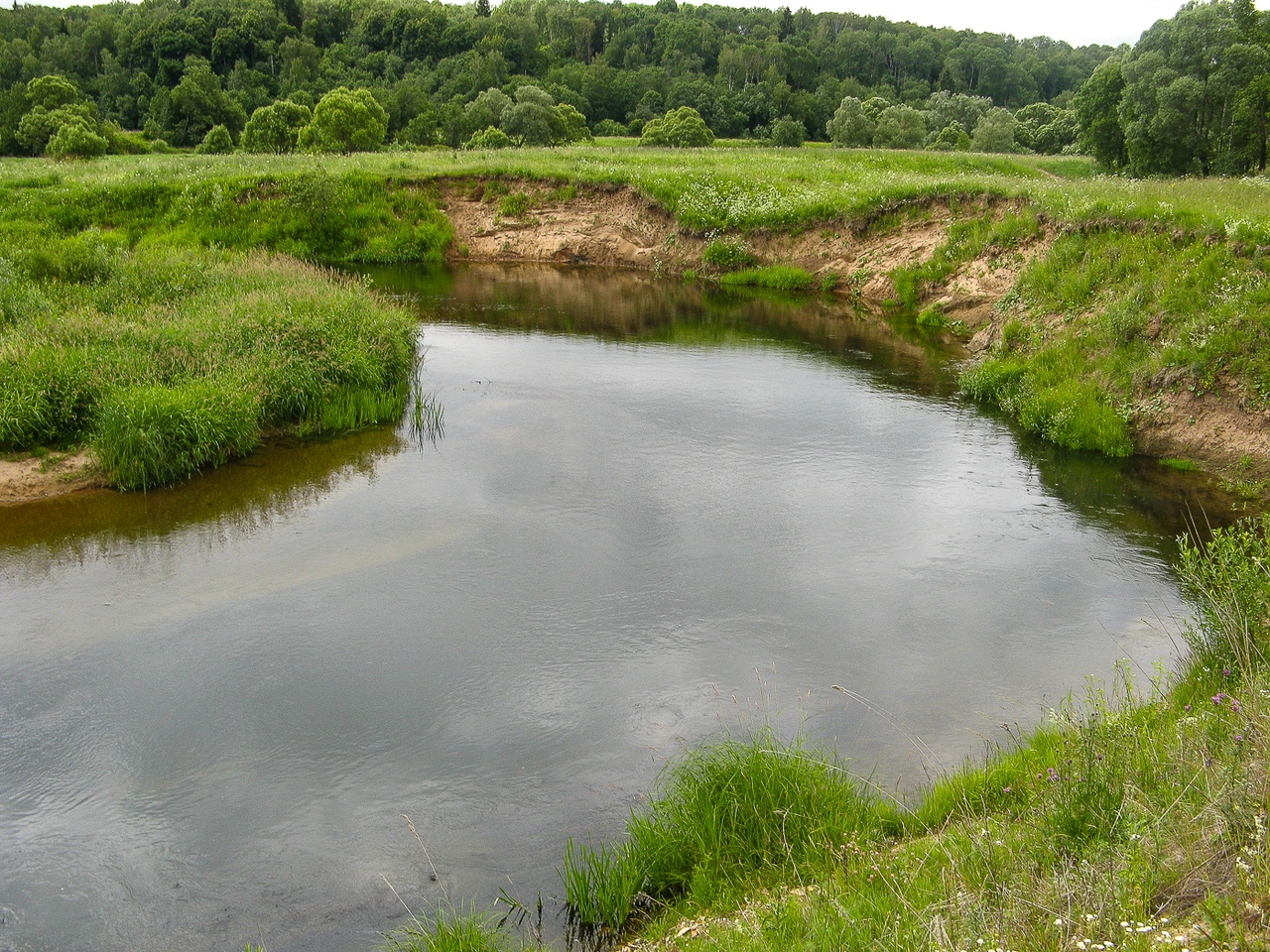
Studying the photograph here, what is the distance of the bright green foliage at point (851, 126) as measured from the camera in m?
69.8

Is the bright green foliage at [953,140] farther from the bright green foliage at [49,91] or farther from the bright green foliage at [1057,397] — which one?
the bright green foliage at [49,91]

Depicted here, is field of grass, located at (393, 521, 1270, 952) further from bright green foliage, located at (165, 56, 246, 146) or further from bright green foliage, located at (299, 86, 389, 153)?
bright green foliage, located at (165, 56, 246, 146)

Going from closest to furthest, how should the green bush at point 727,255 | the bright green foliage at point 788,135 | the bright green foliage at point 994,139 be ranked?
1. the green bush at point 727,255
2. the bright green foliage at point 994,139
3. the bright green foliage at point 788,135

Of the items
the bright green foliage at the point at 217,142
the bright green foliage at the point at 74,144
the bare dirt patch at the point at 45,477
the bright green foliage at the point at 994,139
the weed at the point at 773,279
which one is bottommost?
the bare dirt patch at the point at 45,477

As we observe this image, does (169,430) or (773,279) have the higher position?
(773,279)

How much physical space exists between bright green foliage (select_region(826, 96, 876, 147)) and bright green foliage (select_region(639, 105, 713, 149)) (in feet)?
32.4

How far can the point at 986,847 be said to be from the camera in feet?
17.6

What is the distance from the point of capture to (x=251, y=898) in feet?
21.7

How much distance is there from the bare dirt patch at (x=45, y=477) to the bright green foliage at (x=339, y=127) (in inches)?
1746

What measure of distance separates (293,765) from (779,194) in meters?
31.5

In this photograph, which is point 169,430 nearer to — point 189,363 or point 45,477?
point 45,477

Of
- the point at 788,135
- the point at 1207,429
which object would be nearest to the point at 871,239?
the point at 1207,429

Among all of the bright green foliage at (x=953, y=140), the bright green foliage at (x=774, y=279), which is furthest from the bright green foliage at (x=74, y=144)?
the bright green foliage at (x=953, y=140)

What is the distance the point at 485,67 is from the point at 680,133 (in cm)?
4571
